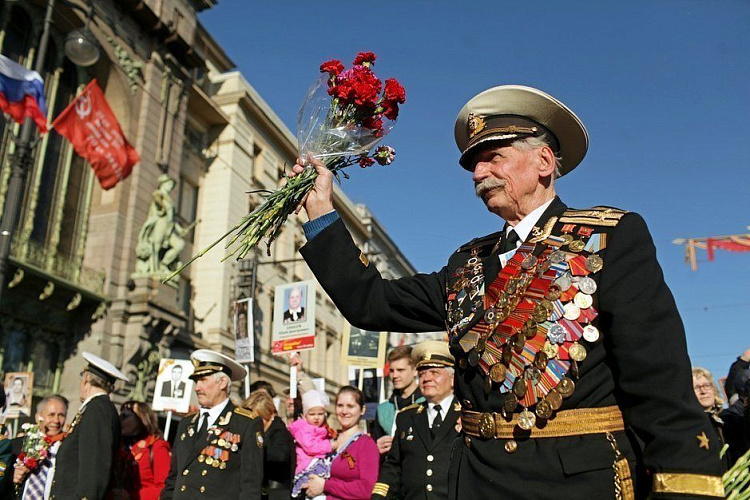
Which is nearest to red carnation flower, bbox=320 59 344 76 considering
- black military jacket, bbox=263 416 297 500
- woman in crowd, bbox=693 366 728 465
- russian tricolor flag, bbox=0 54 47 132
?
black military jacket, bbox=263 416 297 500

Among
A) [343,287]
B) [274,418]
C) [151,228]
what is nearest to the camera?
[343,287]

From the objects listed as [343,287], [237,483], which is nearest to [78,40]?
[237,483]

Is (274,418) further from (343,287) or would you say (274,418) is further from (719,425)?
(343,287)

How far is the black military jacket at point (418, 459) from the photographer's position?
477 cm

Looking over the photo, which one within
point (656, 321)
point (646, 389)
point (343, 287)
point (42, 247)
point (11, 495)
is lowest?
point (11, 495)

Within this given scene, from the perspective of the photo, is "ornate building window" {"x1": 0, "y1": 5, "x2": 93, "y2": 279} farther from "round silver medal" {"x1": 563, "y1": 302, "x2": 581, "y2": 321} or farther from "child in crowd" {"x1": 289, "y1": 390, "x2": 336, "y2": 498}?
"round silver medal" {"x1": 563, "y1": 302, "x2": 581, "y2": 321}

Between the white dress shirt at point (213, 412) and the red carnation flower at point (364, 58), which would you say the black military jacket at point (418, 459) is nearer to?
the white dress shirt at point (213, 412)

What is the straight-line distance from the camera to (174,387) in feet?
36.9

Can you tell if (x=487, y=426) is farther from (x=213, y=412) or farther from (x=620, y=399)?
(x=213, y=412)

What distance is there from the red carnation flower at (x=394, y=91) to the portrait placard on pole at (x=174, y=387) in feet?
29.0

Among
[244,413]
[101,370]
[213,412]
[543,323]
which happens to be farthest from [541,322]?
[101,370]

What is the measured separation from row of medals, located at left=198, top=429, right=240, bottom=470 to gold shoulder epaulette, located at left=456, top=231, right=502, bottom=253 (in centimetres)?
365

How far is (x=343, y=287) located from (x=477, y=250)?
0.57 m

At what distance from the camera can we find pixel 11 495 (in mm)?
6223
